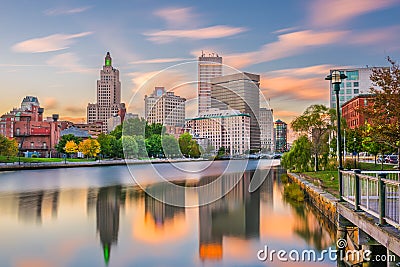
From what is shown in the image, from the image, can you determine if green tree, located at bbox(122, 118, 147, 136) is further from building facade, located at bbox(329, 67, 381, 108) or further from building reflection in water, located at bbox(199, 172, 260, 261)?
building facade, located at bbox(329, 67, 381, 108)

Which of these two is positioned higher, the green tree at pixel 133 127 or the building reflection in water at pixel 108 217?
the green tree at pixel 133 127

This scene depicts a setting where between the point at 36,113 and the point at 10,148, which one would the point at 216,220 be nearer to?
the point at 10,148

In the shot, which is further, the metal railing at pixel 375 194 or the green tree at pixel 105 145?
the green tree at pixel 105 145

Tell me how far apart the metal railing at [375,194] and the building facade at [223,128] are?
32140 mm

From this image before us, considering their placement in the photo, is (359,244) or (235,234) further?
(235,234)

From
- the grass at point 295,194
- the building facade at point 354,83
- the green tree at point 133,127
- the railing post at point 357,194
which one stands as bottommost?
→ the grass at point 295,194

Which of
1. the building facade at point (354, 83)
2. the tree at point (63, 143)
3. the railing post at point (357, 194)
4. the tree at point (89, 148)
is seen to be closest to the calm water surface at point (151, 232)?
the railing post at point (357, 194)

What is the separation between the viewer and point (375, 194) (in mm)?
10477

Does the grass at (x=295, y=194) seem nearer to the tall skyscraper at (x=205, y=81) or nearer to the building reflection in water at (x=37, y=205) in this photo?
the tall skyscraper at (x=205, y=81)

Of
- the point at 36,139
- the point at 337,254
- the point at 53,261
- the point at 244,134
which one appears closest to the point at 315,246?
the point at 337,254

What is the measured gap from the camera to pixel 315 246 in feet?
53.5

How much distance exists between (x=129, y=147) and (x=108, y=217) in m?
73.8

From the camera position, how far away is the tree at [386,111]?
16812 millimetres

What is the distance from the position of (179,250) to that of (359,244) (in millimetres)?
6768
